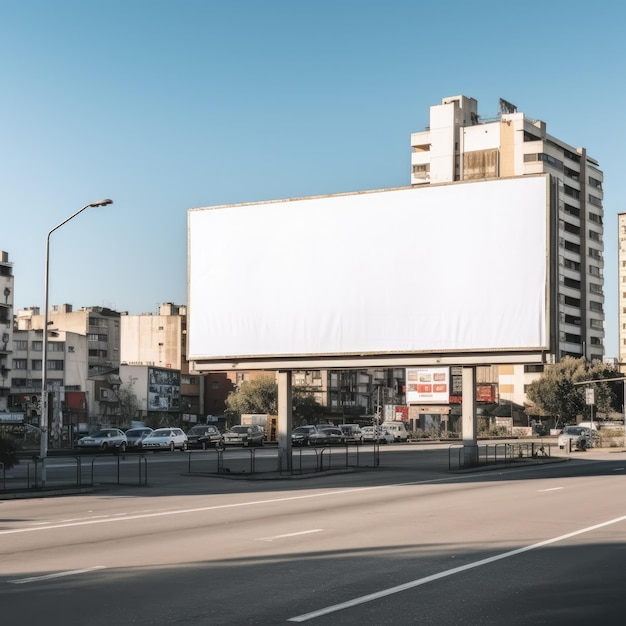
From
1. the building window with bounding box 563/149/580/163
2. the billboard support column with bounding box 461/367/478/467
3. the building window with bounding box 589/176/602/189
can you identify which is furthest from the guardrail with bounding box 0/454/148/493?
the building window with bounding box 589/176/602/189

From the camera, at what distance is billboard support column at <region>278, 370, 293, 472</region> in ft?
137

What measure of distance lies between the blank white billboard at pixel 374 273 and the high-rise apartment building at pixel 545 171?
3631 inches

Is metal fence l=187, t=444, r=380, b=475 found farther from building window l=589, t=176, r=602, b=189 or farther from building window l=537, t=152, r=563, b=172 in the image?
building window l=589, t=176, r=602, b=189

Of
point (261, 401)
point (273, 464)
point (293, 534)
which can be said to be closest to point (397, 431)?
point (273, 464)

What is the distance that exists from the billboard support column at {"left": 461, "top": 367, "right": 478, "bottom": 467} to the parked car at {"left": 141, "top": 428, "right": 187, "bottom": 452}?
1239 inches

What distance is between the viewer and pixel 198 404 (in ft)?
512

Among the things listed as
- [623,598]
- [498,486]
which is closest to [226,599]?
[623,598]

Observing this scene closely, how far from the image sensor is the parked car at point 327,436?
80.2 m

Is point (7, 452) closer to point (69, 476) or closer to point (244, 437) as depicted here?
point (69, 476)

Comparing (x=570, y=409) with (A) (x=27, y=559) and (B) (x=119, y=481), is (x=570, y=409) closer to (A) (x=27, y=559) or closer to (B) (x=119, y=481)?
(B) (x=119, y=481)

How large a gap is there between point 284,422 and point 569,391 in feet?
280

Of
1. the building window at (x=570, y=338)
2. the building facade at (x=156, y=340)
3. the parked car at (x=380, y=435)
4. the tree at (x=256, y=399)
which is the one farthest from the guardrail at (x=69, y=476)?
the building facade at (x=156, y=340)

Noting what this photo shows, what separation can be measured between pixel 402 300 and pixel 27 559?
28.5m

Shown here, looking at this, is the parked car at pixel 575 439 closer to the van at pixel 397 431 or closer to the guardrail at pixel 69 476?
the van at pixel 397 431
